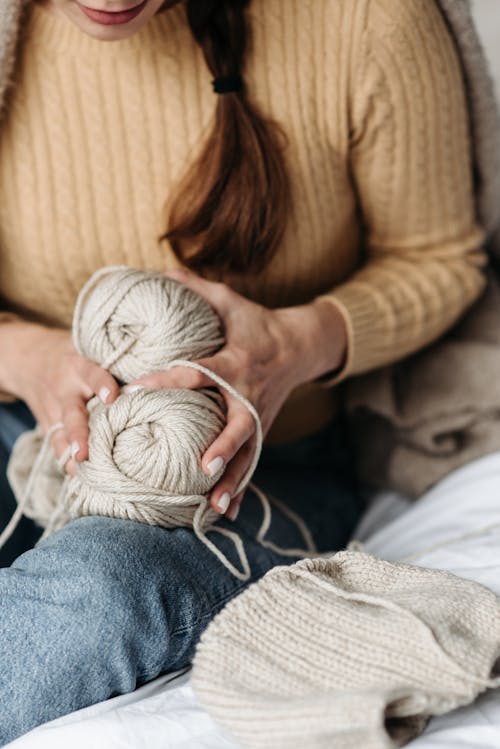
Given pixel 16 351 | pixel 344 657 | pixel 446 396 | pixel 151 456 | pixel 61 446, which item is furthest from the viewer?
pixel 446 396

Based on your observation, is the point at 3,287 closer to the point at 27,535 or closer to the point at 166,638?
the point at 27,535

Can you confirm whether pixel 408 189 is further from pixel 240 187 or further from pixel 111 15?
pixel 111 15

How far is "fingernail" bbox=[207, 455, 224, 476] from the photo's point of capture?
2.56ft

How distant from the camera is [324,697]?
61 cm

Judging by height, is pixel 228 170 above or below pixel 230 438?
above

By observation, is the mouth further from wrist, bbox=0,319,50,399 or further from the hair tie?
wrist, bbox=0,319,50,399

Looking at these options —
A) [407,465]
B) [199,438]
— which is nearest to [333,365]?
[407,465]

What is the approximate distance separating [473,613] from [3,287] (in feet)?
2.29

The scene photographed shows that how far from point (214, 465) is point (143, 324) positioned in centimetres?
16

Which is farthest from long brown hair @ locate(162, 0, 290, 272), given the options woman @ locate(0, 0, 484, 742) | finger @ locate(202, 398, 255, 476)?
finger @ locate(202, 398, 255, 476)

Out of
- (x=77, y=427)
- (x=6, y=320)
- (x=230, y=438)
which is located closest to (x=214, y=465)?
(x=230, y=438)

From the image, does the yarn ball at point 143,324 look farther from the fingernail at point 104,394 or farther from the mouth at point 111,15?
the mouth at point 111,15

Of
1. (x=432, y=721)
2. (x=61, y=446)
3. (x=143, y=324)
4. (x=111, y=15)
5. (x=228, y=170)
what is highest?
(x=111, y=15)

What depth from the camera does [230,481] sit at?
84 centimetres
